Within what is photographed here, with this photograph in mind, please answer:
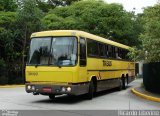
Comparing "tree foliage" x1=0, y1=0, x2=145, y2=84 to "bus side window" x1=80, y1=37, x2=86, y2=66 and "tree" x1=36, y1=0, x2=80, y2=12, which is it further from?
"bus side window" x1=80, y1=37, x2=86, y2=66

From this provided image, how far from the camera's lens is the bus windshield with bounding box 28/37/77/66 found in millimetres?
17530

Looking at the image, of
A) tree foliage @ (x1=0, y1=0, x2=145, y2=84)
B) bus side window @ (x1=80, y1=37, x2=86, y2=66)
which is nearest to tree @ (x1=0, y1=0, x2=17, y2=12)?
tree foliage @ (x1=0, y1=0, x2=145, y2=84)

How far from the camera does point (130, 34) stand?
1976 inches

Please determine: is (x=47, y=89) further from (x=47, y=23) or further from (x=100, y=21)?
(x=100, y=21)

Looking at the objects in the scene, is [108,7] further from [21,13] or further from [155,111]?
[155,111]

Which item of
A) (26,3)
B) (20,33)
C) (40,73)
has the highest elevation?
(26,3)

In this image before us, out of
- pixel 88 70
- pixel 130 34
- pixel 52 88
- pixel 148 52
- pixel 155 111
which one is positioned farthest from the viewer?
pixel 130 34

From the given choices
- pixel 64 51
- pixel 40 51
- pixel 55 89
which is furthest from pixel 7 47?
pixel 55 89

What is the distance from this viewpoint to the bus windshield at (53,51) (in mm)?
17530

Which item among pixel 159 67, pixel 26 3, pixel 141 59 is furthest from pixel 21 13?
pixel 159 67

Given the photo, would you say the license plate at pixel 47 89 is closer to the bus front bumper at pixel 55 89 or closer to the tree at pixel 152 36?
the bus front bumper at pixel 55 89

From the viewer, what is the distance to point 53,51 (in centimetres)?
1777

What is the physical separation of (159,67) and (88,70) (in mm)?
4095

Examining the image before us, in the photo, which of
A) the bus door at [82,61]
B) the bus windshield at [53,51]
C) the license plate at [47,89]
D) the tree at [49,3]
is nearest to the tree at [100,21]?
the tree at [49,3]
